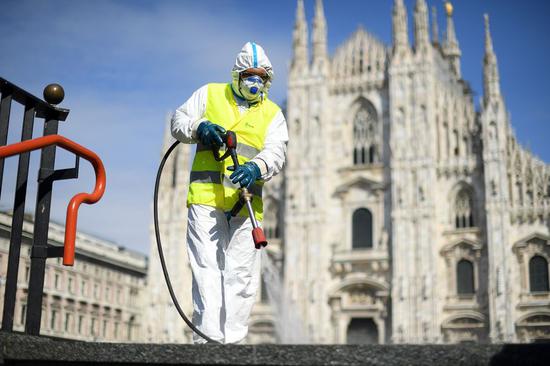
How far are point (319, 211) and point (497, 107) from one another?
761 cm

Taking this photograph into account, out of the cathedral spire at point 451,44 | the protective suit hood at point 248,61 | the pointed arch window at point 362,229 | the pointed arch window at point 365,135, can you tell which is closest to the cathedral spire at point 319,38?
the pointed arch window at point 365,135

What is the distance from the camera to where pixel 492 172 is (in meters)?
26.5

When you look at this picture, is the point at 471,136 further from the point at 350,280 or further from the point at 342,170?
the point at 350,280

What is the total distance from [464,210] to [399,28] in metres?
7.70

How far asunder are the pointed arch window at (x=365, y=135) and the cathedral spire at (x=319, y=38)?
2.47m

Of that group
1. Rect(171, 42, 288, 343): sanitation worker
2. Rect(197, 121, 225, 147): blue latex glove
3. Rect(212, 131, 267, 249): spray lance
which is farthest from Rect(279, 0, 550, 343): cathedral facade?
Rect(197, 121, 225, 147): blue latex glove

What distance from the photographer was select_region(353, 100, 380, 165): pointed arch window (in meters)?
29.4

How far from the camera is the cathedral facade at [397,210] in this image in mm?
25922

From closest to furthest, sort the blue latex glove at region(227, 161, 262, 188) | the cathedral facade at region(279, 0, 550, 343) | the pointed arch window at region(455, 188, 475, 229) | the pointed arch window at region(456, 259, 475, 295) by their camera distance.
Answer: the blue latex glove at region(227, 161, 262, 188) → the cathedral facade at region(279, 0, 550, 343) → the pointed arch window at region(456, 259, 475, 295) → the pointed arch window at region(455, 188, 475, 229)

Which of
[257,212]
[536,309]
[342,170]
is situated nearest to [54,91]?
[257,212]

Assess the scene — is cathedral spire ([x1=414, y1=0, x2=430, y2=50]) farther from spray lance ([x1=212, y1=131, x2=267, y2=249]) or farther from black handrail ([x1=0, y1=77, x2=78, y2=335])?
black handrail ([x1=0, y1=77, x2=78, y2=335])

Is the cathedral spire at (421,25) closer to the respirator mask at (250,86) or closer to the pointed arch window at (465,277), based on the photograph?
the pointed arch window at (465,277)

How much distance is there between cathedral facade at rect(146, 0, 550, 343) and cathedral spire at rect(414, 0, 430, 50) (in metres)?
0.04

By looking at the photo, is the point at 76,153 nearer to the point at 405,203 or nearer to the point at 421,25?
the point at 405,203
